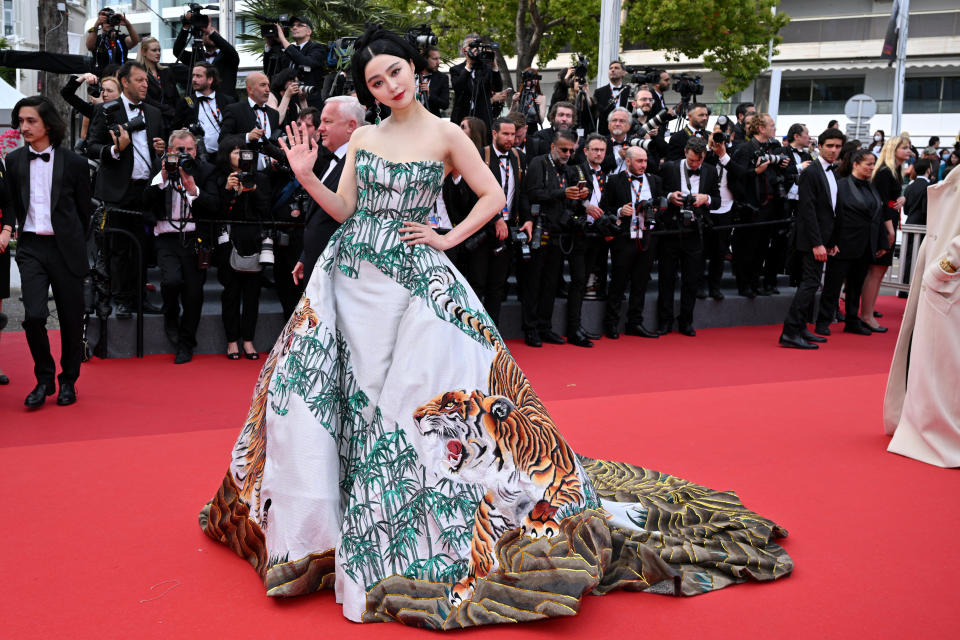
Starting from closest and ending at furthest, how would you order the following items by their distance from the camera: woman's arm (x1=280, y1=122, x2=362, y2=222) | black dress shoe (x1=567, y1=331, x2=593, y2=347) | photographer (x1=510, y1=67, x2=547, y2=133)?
woman's arm (x1=280, y1=122, x2=362, y2=222), black dress shoe (x1=567, y1=331, x2=593, y2=347), photographer (x1=510, y1=67, x2=547, y2=133)

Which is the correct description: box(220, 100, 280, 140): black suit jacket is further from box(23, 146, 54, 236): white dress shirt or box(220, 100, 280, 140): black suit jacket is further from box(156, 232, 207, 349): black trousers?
box(23, 146, 54, 236): white dress shirt

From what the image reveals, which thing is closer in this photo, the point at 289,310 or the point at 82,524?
the point at 82,524

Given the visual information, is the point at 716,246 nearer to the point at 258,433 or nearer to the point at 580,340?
the point at 580,340

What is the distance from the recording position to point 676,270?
8.59 meters

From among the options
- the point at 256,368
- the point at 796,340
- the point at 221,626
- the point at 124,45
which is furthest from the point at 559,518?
the point at 124,45

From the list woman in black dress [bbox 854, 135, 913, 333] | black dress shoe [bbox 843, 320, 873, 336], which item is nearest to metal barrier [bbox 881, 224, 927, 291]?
woman in black dress [bbox 854, 135, 913, 333]

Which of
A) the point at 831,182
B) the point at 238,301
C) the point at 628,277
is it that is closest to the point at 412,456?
the point at 238,301

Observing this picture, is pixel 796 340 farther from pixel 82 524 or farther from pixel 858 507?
pixel 82 524

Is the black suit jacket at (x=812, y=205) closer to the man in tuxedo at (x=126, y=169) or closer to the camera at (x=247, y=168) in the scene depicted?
the camera at (x=247, y=168)

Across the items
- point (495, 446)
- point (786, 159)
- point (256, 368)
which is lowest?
point (256, 368)

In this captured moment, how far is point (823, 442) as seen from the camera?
4.89m

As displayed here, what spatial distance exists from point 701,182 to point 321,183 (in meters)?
5.94

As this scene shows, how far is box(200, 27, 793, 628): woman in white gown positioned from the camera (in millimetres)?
2801

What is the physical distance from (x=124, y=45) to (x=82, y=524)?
6.67m
